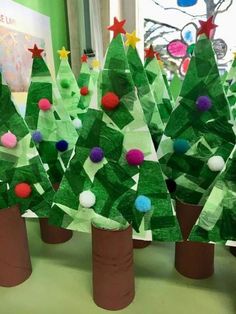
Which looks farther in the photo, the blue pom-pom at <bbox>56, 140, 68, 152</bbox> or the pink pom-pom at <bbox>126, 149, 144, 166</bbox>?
the blue pom-pom at <bbox>56, 140, 68, 152</bbox>

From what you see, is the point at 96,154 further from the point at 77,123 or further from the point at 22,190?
the point at 77,123

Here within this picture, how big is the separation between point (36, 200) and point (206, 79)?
38 cm

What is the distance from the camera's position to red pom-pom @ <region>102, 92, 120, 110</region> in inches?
19.3

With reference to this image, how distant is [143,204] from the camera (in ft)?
1.63

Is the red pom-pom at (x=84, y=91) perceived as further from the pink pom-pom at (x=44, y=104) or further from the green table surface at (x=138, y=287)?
the green table surface at (x=138, y=287)

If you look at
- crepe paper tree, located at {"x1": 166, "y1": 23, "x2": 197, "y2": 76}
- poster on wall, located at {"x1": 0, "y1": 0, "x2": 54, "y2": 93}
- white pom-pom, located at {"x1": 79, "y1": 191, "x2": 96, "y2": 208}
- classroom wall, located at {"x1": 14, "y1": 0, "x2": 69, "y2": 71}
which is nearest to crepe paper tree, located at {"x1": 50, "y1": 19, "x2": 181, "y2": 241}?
white pom-pom, located at {"x1": 79, "y1": 191, "x2": 96, "y2": 208}

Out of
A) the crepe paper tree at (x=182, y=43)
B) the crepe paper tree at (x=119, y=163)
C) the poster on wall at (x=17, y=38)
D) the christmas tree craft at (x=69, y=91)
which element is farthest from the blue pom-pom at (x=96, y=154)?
Answer: the crepe paper tree at (x=182, y=43)

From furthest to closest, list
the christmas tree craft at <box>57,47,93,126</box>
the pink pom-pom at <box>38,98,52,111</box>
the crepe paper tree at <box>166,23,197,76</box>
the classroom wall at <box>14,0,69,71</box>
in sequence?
the crepe paper tree at <box>166,23,197,76</box>
the classroom wall at <box>14,0,69,71</box>
the christmas tree craft at <box>57,47,93,126</box>
the pink pom-pom at <box>38,98,52,111</box>

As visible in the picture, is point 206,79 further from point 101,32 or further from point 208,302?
point 101,32

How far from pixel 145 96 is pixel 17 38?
746 mm

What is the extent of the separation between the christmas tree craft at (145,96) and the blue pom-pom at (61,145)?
0.61 ft

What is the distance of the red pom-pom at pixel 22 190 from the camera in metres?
0.56

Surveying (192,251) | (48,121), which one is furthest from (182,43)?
(192,251)

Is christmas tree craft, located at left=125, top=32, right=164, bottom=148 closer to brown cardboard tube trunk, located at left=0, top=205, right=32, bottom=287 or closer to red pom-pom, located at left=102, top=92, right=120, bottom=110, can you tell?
red pom-pom, located at left=102, top=92, right=120, bottom=110
